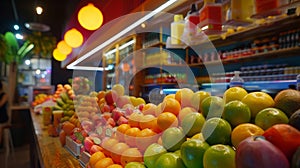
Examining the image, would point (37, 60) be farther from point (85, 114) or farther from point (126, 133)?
point (126, 133)

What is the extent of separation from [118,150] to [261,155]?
641 millimetres

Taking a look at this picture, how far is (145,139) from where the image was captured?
1038mm

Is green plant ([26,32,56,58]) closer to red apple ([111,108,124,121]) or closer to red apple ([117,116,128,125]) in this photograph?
red apple ([111,108,124,121])

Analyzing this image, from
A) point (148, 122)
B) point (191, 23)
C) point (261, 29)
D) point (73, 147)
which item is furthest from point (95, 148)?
point (261, 29)

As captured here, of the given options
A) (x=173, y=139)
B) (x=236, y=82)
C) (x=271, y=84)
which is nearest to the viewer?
(x=173, y=139)

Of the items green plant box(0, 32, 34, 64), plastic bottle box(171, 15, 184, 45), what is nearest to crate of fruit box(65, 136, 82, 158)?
plastic bottle box(171, 15, 184, 45)

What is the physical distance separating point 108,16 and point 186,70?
8.14ft

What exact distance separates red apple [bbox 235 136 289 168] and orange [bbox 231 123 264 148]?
4.9 inches

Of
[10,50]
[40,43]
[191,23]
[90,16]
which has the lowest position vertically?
[191,23]

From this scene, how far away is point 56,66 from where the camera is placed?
10.2 meters

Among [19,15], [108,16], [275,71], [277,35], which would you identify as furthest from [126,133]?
[19,15]

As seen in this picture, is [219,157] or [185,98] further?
[185,98]

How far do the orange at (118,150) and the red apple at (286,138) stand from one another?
2.00 feet

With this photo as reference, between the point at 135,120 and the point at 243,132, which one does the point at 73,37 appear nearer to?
the point at 135,120
